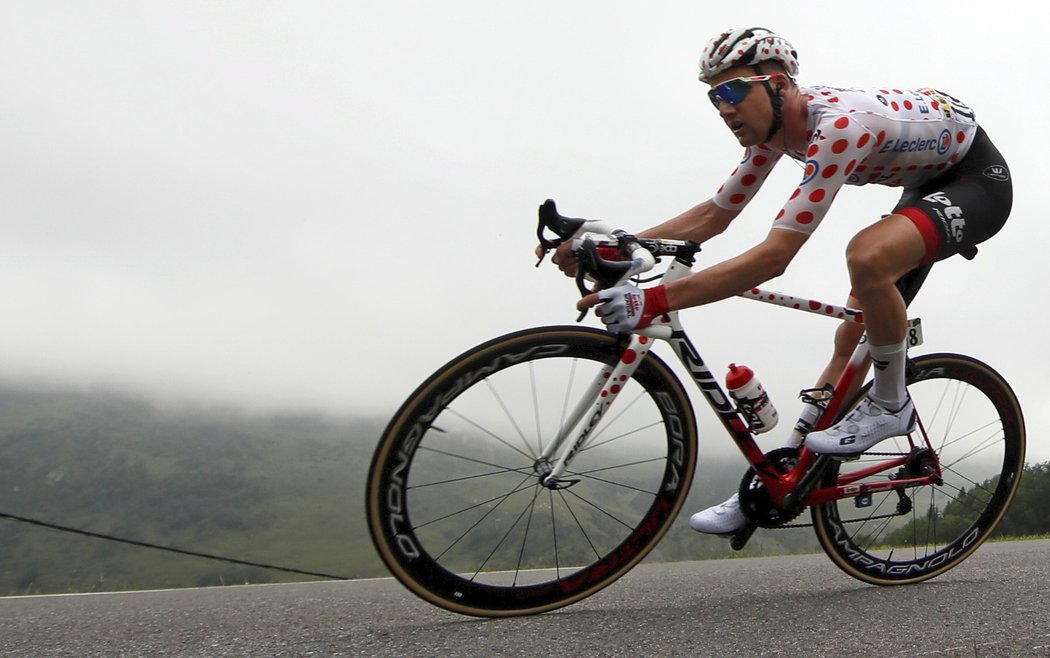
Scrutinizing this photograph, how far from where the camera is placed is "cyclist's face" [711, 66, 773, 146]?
3191 millimetres

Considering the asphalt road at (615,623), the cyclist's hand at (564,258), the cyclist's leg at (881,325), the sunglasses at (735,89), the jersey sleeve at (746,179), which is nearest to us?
the asphalt road at (615,623)

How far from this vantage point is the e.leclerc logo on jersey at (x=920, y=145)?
321cm

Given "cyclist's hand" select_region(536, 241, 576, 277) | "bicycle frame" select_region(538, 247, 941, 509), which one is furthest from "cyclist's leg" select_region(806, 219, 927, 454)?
"cyclist's hand" select_region(536, 241, 576, 277)

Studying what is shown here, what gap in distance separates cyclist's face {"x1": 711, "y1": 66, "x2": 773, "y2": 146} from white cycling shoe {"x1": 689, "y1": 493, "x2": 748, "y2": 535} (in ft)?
5.20

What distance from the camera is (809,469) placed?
3.47 metres

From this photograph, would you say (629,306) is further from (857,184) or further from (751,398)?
(857,184)

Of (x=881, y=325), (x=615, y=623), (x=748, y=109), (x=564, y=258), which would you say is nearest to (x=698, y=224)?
(x=748, y=109)

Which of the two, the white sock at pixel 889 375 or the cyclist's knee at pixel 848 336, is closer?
the white sock at pixel 889 375

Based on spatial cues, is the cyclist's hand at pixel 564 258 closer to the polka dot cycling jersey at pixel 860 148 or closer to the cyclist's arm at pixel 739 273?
the cyclist's arm at pixel 739 273

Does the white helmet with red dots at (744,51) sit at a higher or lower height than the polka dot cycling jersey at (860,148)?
higher

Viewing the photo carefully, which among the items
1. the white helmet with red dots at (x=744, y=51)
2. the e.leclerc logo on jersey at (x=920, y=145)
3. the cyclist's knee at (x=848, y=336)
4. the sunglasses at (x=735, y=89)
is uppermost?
the white helmet with red dots at (x=744, y=51)

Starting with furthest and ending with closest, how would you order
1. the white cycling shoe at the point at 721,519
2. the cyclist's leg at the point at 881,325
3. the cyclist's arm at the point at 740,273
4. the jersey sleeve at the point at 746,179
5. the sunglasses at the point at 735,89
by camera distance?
the jersey sleeve at the point at 746,179 → the white cycling shoe at the point at 721,519 → the sunglasses at the point at 735,89 → the cyclist's leg at the point at 881,325 → the cyclist's arm at the point at 740,273

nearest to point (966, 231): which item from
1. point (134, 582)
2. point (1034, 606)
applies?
point (1034, 606)

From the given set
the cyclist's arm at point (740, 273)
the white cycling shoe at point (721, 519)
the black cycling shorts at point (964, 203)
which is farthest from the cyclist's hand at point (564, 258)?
the black cycling shorts at point (964, 203)
